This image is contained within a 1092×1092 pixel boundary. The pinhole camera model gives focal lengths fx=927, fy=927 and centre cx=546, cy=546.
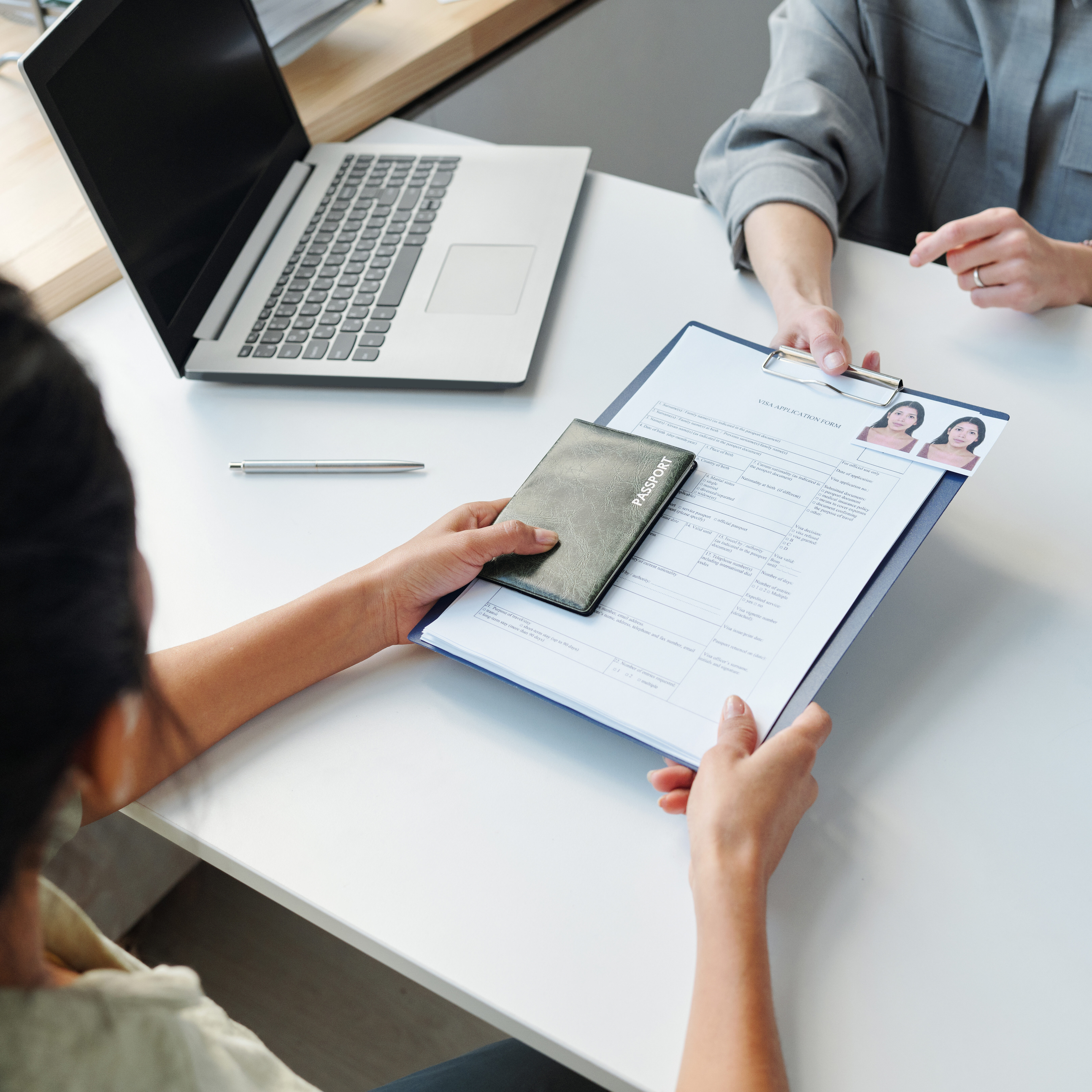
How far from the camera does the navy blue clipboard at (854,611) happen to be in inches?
21.4

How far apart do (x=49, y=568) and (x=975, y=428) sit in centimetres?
56

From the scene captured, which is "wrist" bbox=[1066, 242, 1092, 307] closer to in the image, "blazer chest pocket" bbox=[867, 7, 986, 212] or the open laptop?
"blazer chest pocket" bbox=[867, 7, 986, 212]

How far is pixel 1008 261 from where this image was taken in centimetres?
79

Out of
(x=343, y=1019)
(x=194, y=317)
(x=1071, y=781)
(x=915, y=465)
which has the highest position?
(x=194, y=317)

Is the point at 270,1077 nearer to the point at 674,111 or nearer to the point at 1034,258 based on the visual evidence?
the point at 1034,258

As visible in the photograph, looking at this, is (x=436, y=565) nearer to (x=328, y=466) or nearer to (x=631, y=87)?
(x=328, y=466)

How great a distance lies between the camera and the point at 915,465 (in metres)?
0.63

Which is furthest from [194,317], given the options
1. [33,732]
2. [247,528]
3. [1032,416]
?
[1032,416]

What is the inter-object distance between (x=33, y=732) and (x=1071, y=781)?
533 millimetres

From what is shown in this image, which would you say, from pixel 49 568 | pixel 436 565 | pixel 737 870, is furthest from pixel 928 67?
pixel 49 568

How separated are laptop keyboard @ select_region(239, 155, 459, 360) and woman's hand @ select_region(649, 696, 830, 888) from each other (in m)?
0.48

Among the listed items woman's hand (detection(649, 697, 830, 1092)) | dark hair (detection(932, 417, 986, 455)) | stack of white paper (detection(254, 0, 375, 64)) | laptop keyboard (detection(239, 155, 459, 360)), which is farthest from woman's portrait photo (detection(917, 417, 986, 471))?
stack of white paper (detection(254, 0, 375, 64))

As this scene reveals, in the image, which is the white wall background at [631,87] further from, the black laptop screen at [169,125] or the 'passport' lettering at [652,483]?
the 'passport' lettering at [652,483]

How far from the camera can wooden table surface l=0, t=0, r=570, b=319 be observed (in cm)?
96
